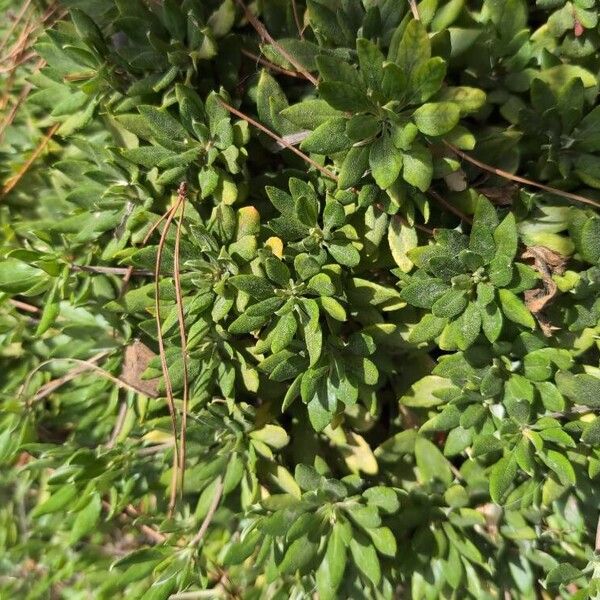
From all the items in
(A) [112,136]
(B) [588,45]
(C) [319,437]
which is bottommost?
(C) [319,437]

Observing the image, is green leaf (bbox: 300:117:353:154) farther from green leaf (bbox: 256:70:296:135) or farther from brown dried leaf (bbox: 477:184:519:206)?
brown dried leaf (bbox: 477:184:519:206)

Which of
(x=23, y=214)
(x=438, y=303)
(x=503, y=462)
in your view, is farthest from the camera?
(x=23, y=214)

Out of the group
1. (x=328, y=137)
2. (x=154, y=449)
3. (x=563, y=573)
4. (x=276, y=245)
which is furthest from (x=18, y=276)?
(x=563, y=573)

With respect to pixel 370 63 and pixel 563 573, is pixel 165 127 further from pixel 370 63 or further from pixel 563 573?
pixel 563 573

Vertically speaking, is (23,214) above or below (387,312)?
above

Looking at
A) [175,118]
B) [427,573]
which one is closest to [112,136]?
[175,118]

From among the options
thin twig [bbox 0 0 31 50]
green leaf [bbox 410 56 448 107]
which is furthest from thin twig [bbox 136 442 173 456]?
thin twig [bbox 0 0 31 50]

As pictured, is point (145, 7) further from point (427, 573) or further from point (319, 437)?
point (427, 573)
